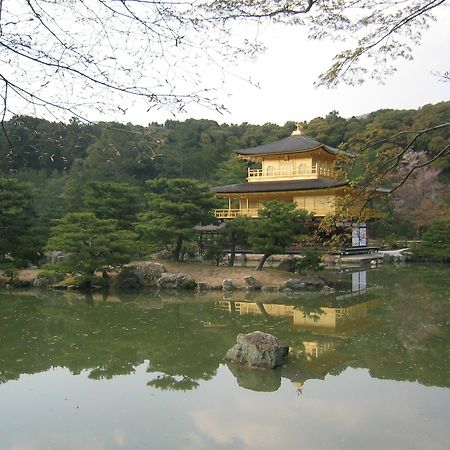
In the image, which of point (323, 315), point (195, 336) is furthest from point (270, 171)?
point (195, 336)

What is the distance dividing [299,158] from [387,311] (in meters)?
12.0

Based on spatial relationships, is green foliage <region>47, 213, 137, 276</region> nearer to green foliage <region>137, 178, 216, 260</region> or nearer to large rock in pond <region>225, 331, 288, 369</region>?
green foliage <region>137, 178, 216, 260</region>

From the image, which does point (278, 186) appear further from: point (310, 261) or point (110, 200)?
point (310, 261)

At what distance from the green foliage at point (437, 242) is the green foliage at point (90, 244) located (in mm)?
11601

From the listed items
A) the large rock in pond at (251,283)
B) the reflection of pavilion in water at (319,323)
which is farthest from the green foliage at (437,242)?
the large rock in pond at (251,283)

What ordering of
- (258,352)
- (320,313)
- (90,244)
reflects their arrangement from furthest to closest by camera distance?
(90,244), (320,313), (258,352)

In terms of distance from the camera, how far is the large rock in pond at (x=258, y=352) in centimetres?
585

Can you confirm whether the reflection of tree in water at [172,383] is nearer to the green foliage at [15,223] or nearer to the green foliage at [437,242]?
the green foliage at [15,223]

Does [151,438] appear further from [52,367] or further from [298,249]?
[298,249]

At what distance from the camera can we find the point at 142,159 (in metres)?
2.26

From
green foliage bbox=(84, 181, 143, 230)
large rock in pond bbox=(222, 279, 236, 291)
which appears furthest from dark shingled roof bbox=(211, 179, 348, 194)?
large rock in pond bbox=(222, 279, 236, 291)

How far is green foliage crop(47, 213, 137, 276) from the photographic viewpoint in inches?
487

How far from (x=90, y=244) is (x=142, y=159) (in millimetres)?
10661

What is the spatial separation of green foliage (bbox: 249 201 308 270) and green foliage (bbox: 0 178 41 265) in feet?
20.6
